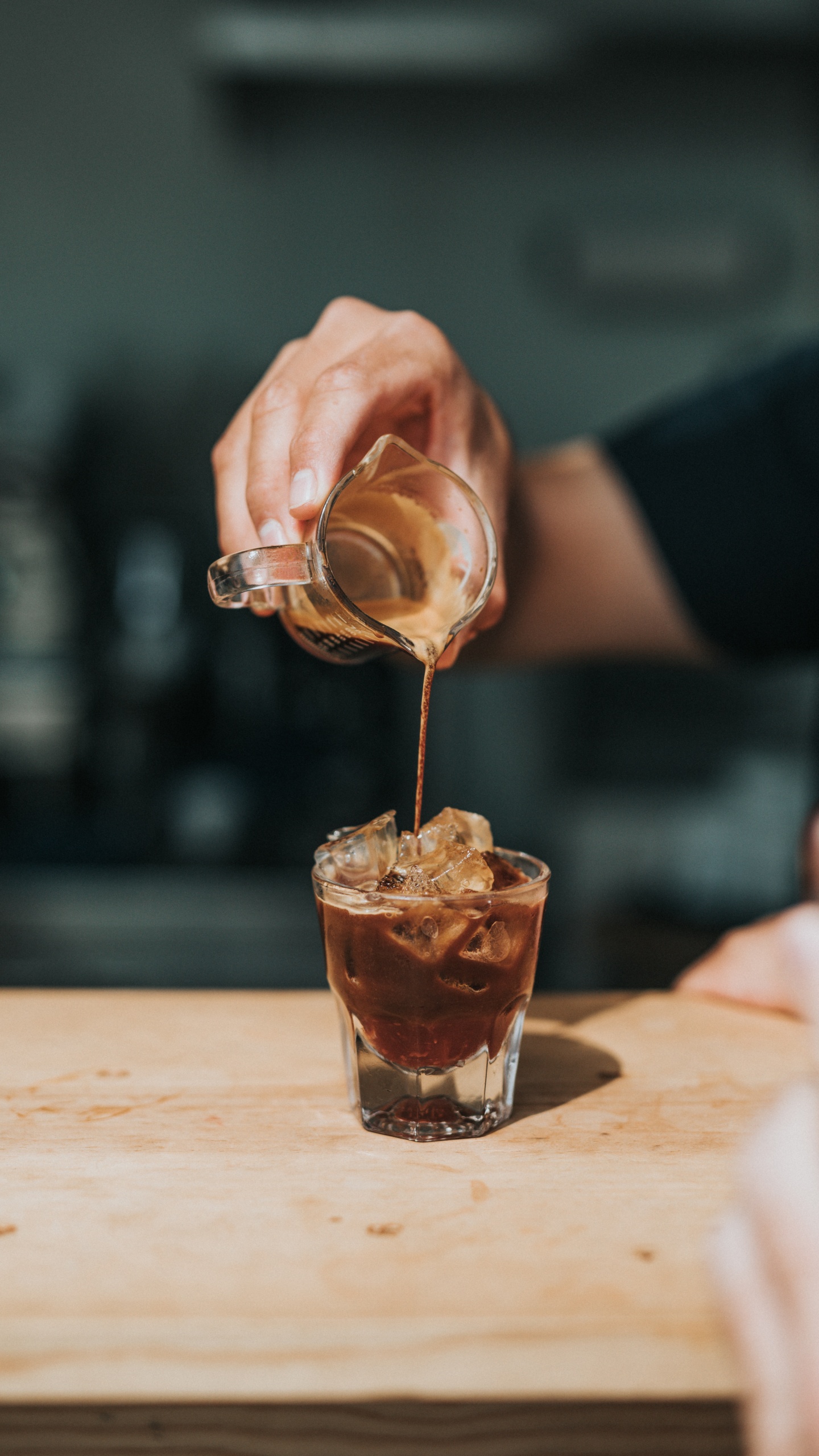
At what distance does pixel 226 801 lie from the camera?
129 inches

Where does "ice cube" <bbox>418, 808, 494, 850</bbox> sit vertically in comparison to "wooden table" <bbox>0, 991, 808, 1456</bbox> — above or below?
above

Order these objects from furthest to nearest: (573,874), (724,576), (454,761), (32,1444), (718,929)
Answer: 1. (454,761)
2. (573,874)
3. (718,929)
4. (724,576)
5. (32,1444)

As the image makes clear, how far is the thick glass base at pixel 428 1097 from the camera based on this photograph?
831 mm

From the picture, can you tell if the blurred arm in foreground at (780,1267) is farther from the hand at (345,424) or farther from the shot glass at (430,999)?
the hand at (345,424)

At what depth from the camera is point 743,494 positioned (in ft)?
5.39

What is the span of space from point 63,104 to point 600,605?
301cm

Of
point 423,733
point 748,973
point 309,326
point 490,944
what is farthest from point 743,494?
point 309,326

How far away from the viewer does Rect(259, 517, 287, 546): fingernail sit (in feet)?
3.04

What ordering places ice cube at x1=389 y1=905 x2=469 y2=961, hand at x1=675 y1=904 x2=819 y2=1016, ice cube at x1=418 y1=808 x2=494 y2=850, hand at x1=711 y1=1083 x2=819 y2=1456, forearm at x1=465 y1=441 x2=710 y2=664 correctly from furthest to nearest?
forearm at x1=465 y1=441 x2=710 y2=664 → hand at x1=675 y1=904 x2=819 y2=1016 → ice cube at x1=418 y1=808 x2=494 y2=850 → ice cube at x1=389 y1=905 x2=469 y2=961 → hand at x1=711 y1=1083 x2=819 y2=1456

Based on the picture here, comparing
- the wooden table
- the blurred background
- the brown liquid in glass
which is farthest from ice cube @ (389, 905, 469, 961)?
the blurred background

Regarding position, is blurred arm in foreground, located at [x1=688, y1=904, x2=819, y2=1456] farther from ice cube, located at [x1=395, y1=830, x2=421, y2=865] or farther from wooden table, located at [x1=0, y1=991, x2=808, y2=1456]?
ice cube, located at [x1=395, y1=830, x2=421, y2=865]

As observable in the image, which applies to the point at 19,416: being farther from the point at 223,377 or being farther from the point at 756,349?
the point at 756,349

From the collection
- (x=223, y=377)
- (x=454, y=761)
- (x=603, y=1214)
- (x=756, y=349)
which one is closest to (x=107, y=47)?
(x=223, y=377)

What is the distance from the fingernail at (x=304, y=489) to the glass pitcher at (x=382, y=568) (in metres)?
0.02
